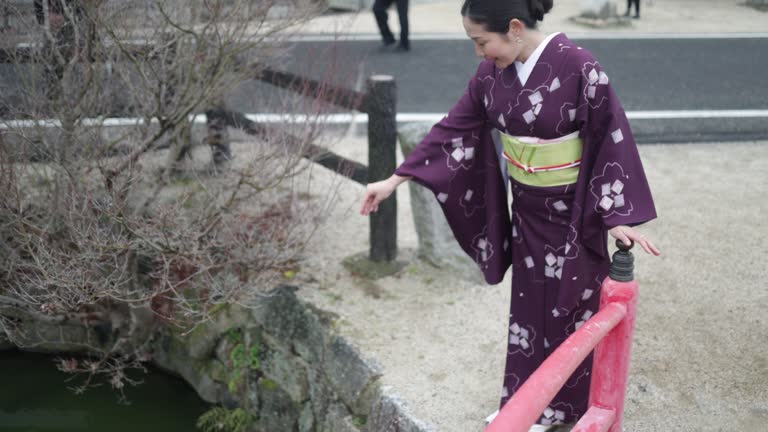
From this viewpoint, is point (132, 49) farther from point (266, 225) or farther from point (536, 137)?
point (536, 137)

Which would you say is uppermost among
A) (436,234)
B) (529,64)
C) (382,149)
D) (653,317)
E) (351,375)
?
(529,64)

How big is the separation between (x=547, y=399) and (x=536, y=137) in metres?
1.03

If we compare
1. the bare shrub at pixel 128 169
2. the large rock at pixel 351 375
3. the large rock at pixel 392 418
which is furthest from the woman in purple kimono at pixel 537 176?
the bare shrub at pixel 128 169

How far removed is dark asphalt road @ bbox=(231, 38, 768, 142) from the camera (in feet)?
19.8

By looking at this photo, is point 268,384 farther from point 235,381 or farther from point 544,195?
point 544,195

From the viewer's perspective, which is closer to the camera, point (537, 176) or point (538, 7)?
point (538, 7)

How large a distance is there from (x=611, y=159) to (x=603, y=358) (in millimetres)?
595

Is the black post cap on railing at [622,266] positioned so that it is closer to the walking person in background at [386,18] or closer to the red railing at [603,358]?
the red railing at [603,358]

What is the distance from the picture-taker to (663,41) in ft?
33.4

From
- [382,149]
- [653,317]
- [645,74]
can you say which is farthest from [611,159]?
[645,74]

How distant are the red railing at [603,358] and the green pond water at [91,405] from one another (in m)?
2.90

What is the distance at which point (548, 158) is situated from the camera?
259 centimetres

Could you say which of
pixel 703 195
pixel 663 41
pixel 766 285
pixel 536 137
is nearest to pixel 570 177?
pixel 536 137

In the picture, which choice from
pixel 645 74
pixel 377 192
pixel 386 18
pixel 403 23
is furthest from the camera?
pixel 386 18
